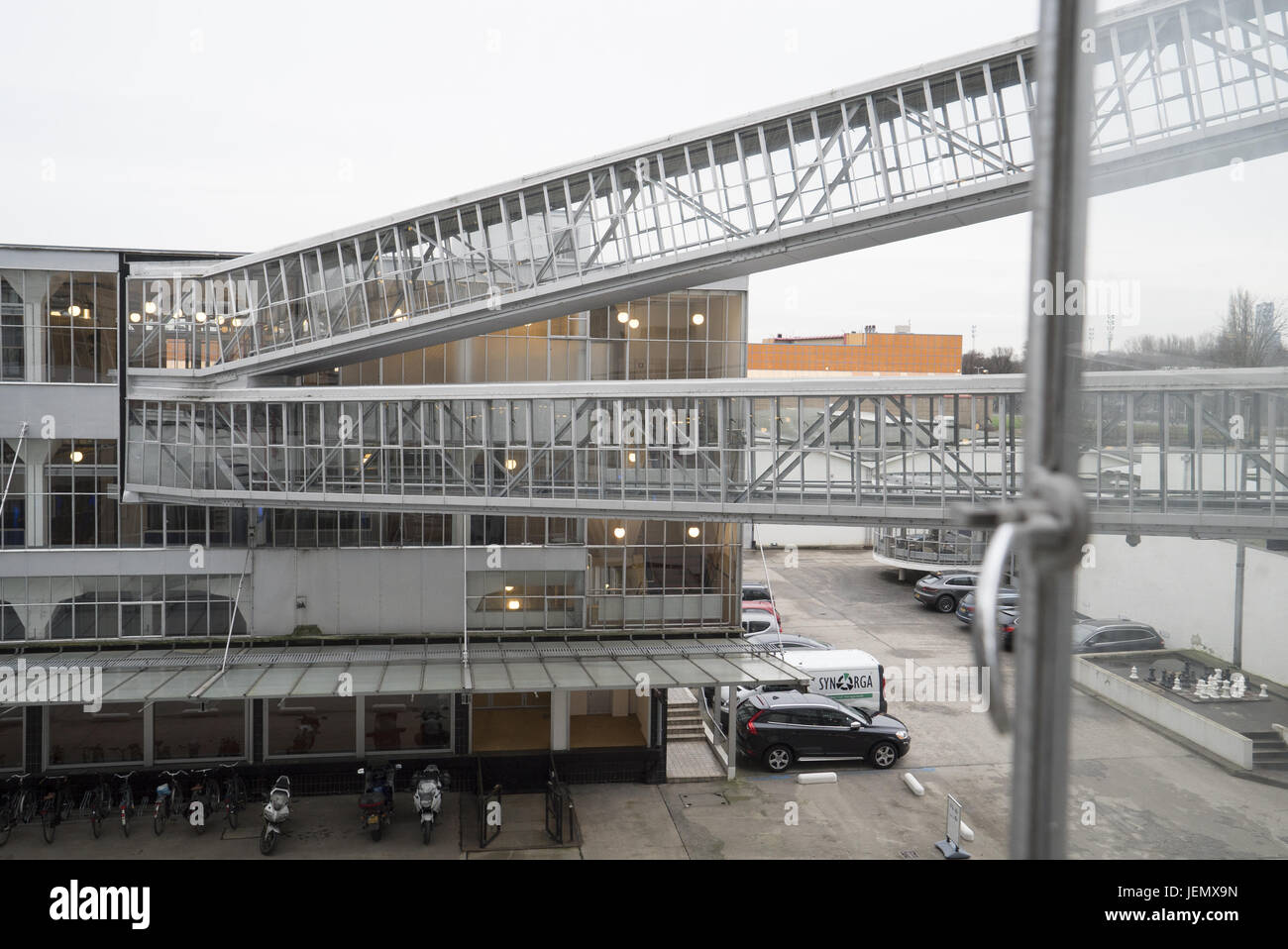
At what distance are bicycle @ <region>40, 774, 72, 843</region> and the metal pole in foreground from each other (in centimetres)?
1672

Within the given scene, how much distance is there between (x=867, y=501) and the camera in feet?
37.2

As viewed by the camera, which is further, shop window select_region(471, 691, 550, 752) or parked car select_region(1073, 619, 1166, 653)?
shop window select_region(471, 691, 550, 752)

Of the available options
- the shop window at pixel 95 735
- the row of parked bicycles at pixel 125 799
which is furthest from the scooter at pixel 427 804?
the shop window at pixel 95 735

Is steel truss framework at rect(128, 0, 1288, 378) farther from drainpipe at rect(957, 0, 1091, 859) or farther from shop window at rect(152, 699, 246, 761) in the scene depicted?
drainpipe at rect(957, 0, 1091, 859)

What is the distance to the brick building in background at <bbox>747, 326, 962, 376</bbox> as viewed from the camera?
37.2 meters

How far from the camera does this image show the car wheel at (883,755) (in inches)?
659

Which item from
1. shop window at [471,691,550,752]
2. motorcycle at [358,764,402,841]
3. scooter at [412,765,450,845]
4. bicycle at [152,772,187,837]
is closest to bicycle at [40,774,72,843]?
bicycle at [152,772,187,837]

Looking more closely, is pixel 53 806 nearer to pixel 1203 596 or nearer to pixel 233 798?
pixel 233 798
